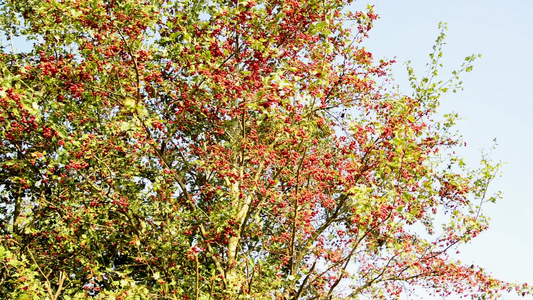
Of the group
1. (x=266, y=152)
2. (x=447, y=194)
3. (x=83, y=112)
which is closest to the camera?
(x=266, y=152)

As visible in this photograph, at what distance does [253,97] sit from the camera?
9.07 meters

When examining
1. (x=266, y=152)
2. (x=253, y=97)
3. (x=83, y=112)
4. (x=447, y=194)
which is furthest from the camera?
(x=447, y=194)

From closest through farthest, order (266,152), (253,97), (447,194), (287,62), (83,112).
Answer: (253,97)
(266,152)
(287,62)
(83,112)
(447,194)

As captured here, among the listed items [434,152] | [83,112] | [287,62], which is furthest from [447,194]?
[83,112]

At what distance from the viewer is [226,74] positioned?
10.3 metres

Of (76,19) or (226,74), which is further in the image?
(226,74)

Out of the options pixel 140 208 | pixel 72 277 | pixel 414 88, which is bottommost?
pixel 72 277

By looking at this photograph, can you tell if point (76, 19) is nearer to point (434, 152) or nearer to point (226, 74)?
point (226, 74)

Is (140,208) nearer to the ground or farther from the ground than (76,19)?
nearer to the ground

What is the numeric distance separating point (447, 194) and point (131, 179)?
9273 millimetres

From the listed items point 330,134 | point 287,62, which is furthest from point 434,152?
point 287,62

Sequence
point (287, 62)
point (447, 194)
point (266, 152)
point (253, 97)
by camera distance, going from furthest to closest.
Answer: point (447, 194) → point (287, 62) → point (266, 152) → point (253, 97)

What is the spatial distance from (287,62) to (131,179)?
5.30 metres

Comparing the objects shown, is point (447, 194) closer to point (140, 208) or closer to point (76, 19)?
point (140, 208)
